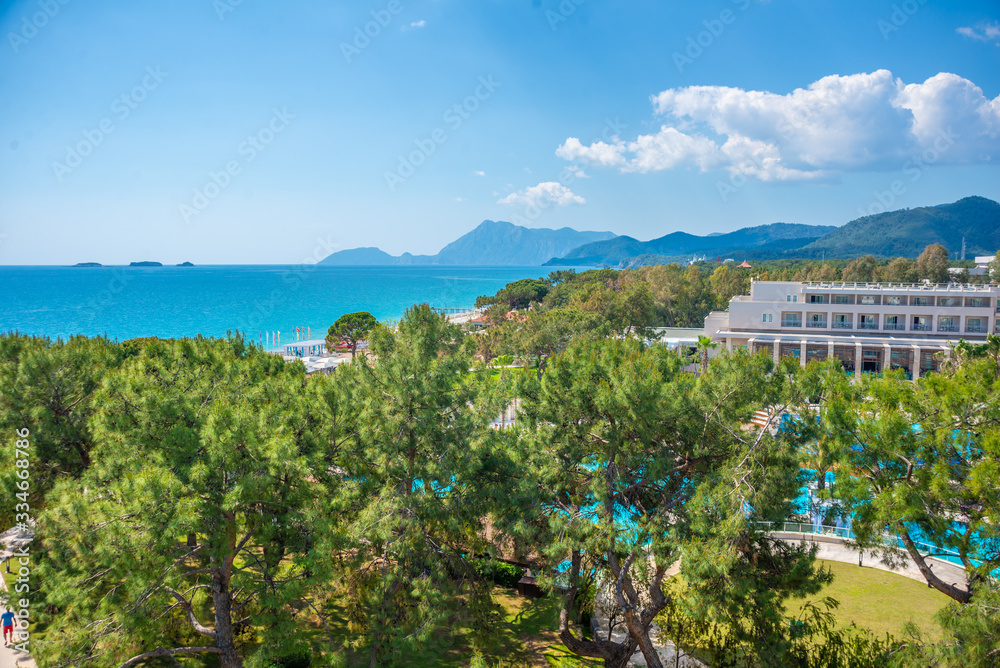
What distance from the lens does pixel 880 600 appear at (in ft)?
42.3

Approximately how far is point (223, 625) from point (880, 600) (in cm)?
1356

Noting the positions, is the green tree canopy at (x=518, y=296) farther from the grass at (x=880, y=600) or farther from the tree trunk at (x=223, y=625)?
the tree trunk at (x=223, y=625)

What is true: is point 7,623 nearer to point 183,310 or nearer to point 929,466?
point 929,466

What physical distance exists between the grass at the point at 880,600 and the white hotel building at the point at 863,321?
78.1 ft

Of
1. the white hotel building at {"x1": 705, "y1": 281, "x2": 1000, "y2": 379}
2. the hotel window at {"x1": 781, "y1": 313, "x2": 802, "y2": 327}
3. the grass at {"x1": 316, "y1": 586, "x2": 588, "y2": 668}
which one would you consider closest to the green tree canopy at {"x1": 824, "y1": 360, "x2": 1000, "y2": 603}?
the grass at {"x1": 316, "y1": 586, "x2": 588, "y2": 668}

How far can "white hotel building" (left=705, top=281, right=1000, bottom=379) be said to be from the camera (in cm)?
3641

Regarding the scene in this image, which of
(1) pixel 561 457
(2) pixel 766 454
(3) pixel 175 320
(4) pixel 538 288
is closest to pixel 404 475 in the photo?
(1) pixel 561 457

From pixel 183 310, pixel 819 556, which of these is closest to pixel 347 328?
pixel 819 556

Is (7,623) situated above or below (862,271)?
below

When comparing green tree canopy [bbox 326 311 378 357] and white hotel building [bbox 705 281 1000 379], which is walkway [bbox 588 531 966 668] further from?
green tree canopy [bbox 326 311 378 357]

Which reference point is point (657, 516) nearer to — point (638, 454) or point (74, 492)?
point (638, 454)

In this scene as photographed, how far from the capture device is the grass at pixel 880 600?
472 inches

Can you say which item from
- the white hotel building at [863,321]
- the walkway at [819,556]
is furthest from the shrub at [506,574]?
the white hotel building at [863,321]

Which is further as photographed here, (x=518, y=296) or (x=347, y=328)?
(x=518, y=296)
